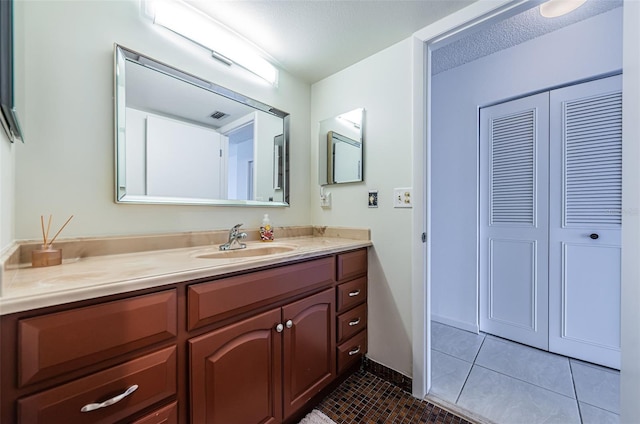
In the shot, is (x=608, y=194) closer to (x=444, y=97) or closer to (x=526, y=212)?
(x=526, y=212)

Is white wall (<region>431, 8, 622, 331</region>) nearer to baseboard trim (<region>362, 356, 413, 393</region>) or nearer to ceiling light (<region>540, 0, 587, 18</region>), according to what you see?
ceiling light (<region>540, 0, 587, 18</region>)

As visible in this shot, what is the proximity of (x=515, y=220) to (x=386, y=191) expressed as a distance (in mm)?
1218

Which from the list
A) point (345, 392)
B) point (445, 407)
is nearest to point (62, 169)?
point (345, 392)

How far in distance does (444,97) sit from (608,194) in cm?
136

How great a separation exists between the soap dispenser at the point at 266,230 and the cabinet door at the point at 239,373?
636mm

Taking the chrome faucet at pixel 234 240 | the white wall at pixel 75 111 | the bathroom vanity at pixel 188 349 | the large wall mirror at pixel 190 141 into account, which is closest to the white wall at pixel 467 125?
the bathroom vanity at pixel 188 349

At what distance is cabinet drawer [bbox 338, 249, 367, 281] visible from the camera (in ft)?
4.63

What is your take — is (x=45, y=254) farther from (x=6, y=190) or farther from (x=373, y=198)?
(x=373, y=198)

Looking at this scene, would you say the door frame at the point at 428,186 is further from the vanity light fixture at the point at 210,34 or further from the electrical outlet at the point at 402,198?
the vanity light fixture at the point at 210,34

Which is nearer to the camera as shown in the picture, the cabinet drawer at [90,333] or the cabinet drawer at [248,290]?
the cabinet drawer at [90,333]

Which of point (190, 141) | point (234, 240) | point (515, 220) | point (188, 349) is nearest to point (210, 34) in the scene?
point (190, 141)

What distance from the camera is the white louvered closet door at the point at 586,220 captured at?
1.62 metres

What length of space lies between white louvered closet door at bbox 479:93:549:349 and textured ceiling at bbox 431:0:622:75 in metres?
0.43

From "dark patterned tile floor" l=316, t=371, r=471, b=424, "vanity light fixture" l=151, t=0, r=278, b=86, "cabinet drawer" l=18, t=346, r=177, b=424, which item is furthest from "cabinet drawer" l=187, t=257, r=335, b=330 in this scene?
"vanity light fixture" l=151, t=0, r=278, b=86
